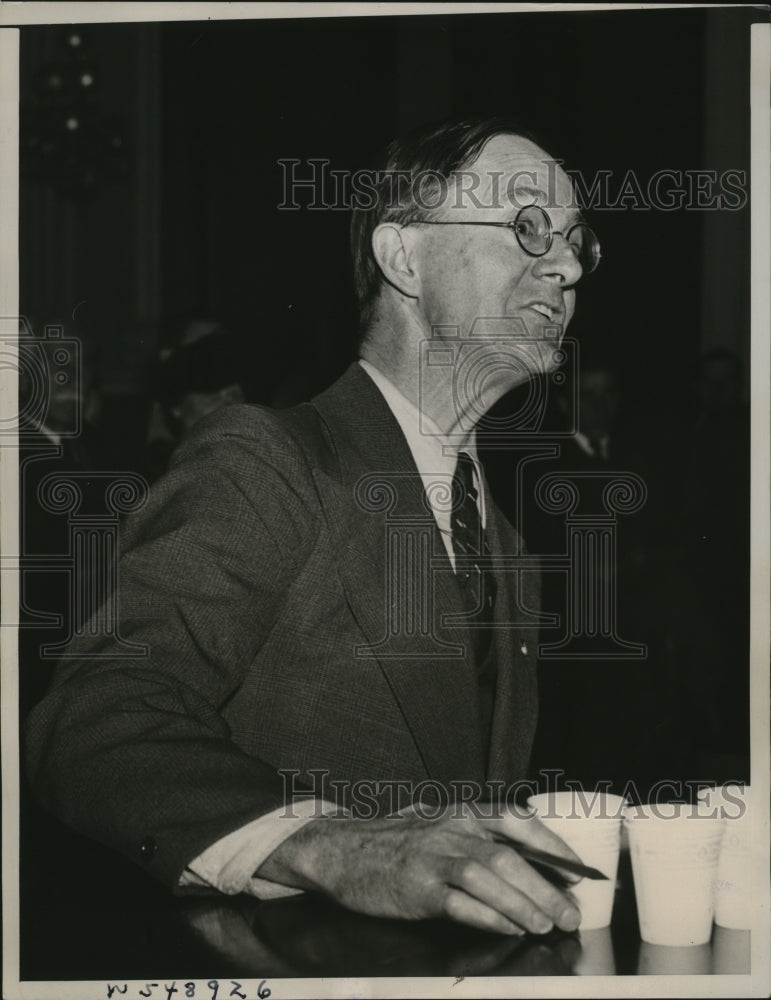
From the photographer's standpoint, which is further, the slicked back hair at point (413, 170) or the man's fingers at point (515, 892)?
the slicked back hair at point (413, 170)

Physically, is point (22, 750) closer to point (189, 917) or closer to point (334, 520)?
point (189, 917)

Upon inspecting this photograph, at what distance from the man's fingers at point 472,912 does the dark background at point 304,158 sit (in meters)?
0.46

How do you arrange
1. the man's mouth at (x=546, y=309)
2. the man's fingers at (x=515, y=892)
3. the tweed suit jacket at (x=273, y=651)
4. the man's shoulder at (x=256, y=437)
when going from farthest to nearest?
the man's mouth at (x=546, y=309)
the man's shoulder at (x=256, y=437)
the tweed suit jacket at (x=273, y=651)
the man's fingers at (x=515, y=892)

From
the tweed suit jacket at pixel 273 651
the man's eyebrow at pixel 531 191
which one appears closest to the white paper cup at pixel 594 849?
the tweed suit jacket at pixel 273 651

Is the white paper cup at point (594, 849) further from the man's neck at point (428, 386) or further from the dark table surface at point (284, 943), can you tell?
the man's neck at point (428, 386)

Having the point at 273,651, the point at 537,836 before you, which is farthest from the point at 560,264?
the point at 537,836

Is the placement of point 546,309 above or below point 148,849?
above

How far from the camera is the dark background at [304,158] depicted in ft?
4.80

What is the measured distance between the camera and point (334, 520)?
4.57 feet

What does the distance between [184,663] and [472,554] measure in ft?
1.36

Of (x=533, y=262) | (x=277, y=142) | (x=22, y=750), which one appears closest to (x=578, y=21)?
(x=533, y=262)

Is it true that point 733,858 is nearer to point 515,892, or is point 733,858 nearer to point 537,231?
point 515,892

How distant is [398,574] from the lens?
1418 mm

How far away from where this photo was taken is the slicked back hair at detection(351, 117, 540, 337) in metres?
1.46
